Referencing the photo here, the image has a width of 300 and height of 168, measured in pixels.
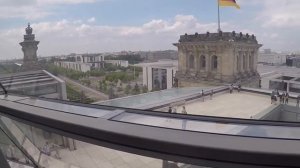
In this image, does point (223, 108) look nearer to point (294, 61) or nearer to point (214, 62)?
point (214, 62)

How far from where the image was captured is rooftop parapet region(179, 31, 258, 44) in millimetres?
8176

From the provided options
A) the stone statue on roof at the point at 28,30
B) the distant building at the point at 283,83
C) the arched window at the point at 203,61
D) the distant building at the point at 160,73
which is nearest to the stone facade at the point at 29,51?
the stone statue on roof at the point at 28,30

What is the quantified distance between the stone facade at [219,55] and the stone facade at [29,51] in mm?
6225

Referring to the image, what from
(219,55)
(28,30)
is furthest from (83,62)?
(219,55)

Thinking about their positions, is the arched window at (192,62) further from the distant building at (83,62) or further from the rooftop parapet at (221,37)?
the distant building at (83,62)

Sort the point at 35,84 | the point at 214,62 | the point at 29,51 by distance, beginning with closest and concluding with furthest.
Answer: the point at 35,84 < the point at 29,51 < the point at 214,62

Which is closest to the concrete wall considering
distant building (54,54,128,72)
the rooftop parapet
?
distant building (54,54,128,72)

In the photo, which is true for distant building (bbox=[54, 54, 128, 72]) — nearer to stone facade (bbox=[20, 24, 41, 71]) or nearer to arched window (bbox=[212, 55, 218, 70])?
stone facade (bbox=[20, 24, 41, 71])

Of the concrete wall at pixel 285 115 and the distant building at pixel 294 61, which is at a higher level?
the distant building at pixel 294 61

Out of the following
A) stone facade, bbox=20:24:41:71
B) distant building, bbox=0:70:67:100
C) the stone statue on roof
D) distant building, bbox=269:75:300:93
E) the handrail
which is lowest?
distant building, bbox=269:75:300:93

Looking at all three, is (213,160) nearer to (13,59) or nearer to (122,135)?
(122,135)

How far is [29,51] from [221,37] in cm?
765

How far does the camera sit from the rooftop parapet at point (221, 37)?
818 centimetres

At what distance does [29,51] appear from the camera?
65.4 inches
